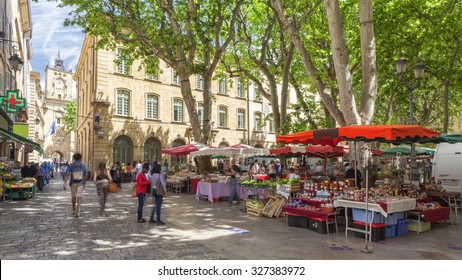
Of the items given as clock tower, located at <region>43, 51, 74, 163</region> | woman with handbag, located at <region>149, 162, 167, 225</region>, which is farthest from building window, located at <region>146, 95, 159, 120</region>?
clock tower, located at <region>43, 51, 74, 163</region>

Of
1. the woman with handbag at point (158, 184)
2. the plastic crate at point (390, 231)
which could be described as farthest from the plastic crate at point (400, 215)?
the woman with handbag at point (158, 184)

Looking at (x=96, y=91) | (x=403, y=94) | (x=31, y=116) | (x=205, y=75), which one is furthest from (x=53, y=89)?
(x=403, y=94)

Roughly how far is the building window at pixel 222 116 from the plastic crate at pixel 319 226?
26782 millimetres

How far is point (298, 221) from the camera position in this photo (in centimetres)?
848

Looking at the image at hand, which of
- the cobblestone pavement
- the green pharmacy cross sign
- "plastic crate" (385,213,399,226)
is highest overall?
the green pharmacy cross sign

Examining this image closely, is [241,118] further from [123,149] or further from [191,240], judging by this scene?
[191,240]

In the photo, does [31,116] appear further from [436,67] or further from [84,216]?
[436,67]

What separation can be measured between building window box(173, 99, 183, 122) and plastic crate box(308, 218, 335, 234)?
79.2 feet

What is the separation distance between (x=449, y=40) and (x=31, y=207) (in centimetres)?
1893

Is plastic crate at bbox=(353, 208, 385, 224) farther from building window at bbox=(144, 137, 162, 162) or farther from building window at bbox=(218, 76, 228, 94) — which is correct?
building window at bbox=(218, 76, 228, 94)

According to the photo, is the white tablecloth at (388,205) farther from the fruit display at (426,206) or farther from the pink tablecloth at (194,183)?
the pink tablecloth at (194,183)

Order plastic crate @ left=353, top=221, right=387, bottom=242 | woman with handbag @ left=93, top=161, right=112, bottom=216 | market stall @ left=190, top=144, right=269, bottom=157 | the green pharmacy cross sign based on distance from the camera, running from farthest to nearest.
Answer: the green pharmacy cross sign → market stall @ left=190, top=144, right=269, bottom=157 → woman with handbag @ left=93, top=161, right=112, bottom=216 → plastic crate @ left=353, top=221, right=387, bottom=242

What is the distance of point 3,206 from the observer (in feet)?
39.0

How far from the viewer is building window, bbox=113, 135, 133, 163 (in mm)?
26913
